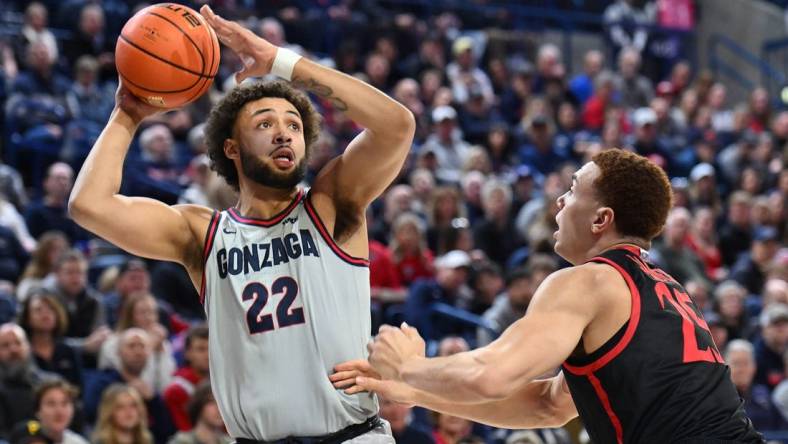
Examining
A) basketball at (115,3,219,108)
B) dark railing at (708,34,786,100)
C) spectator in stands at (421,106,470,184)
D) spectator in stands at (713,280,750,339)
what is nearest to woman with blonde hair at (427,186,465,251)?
spectator in stands at (421,106,470,184)

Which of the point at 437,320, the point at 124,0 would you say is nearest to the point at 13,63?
the point at 124,0

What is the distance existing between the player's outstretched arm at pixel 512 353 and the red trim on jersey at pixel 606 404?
180mm

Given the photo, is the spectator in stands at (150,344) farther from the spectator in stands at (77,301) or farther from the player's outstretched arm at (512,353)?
the player's outstretched arm at (512,353)

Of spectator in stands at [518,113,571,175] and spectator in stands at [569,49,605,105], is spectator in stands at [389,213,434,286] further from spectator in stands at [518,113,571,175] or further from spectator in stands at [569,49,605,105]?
spectator in stands at [569,49,605,105]

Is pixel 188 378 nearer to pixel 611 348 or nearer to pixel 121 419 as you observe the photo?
pixel 121 419

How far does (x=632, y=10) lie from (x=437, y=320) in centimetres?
1000

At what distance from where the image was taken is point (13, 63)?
1191 centimetres

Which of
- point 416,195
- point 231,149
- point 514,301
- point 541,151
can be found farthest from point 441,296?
point 231,149

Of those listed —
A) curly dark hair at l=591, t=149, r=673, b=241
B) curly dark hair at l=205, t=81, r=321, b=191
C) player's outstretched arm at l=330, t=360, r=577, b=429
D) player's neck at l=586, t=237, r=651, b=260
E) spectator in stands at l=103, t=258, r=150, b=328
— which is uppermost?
curly dark hair at l=205, t=81, r=321, b=191

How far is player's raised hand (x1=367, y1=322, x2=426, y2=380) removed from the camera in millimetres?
4059

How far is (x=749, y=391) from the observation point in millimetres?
9875

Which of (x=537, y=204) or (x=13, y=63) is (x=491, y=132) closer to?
(x=537, y=204)

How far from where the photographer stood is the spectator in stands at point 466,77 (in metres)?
15.4

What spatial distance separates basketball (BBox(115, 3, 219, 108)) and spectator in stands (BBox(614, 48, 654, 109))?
12706mm
